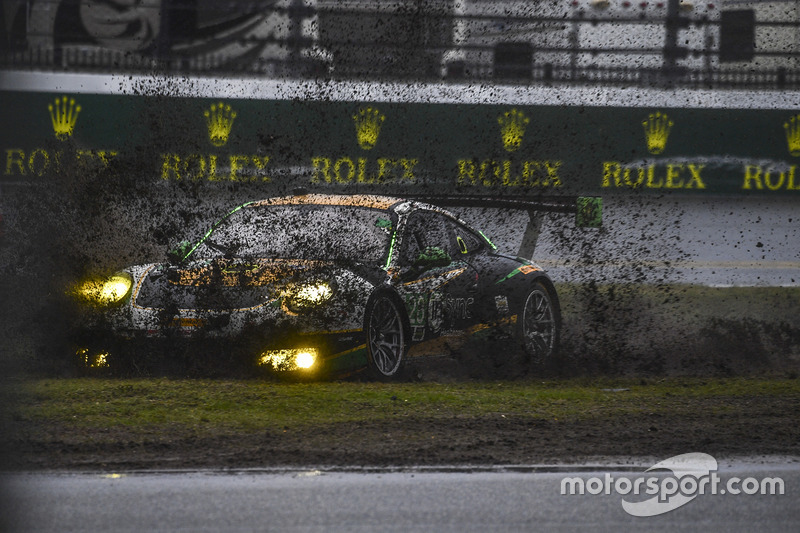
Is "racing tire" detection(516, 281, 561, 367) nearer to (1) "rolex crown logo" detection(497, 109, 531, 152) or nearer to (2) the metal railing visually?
(1) "rolex crown logo" detection(497, 109, 531, 152)

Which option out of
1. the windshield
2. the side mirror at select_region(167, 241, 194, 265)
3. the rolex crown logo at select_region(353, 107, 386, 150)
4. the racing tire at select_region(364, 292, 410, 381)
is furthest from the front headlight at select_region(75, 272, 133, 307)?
the rolex crown logo at select_region(353, 107, 386, 150)

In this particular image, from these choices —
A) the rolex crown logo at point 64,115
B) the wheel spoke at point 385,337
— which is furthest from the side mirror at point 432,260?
the rolex crown logo at point 64,115

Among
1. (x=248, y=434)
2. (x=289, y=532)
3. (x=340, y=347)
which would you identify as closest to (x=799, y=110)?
(x=340, y=347)

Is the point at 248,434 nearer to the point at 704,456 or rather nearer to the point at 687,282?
the point at 704,456

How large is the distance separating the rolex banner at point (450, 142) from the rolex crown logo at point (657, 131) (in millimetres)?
14

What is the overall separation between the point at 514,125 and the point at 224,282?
26.8 feet

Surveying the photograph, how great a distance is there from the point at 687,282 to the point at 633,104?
4.19 meters

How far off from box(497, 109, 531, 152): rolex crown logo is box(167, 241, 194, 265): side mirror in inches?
300

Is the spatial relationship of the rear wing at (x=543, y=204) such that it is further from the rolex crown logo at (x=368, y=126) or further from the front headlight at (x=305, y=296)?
the rolex crown logo at (x=368, y=126)

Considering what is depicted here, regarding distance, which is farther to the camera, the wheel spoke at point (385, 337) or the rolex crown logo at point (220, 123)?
the rolex crown logo at point (220, 123)

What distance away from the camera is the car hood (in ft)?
22.7

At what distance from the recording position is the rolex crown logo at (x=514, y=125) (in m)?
14.4

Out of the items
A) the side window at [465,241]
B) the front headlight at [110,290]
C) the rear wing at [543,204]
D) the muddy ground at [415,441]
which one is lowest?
the muddy ground at [415,441]

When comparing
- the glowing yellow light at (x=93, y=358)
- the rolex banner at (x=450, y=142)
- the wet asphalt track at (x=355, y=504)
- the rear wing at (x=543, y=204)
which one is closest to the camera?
the wet asphalt track at (x=355, y=504)
